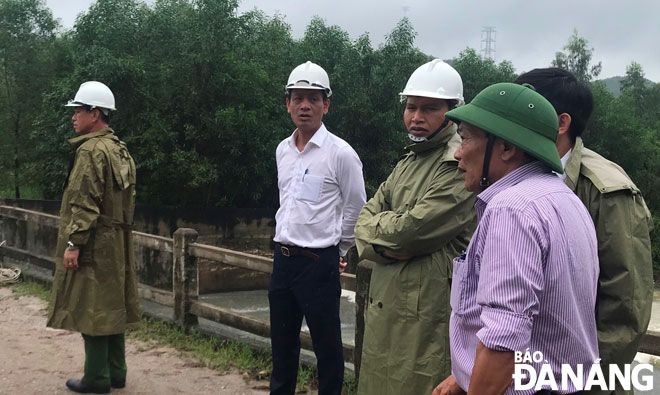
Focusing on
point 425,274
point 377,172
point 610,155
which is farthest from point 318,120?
point 610,155

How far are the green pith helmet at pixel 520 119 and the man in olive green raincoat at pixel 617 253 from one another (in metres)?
0.43

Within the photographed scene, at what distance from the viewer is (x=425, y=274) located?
2.68m

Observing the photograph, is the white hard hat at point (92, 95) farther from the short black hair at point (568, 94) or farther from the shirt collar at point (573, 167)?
the shirt collar at point (573, 167)

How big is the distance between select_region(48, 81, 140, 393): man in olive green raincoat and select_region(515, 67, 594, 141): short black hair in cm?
284

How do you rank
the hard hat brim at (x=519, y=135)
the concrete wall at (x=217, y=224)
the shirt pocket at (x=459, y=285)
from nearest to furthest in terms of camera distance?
the hard hat brim at (x=519, y=135)
the shirt pocket at (x=459, y=285)
the concrete wall at (x=217, y=224)

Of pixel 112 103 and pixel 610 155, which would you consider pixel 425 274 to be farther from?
pixel 610 155

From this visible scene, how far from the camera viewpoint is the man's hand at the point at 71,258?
13.0ft

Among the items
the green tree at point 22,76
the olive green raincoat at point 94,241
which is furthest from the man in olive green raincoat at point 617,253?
the green tree at point 22,76

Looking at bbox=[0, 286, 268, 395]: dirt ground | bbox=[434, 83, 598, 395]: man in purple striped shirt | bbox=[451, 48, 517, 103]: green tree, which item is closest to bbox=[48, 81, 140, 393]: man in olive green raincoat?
bbox=[0, 286, 268, 395]: dirt ground

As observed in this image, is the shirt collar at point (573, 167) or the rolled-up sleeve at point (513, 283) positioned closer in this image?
the rolled-up sleeve at point (513, 283)

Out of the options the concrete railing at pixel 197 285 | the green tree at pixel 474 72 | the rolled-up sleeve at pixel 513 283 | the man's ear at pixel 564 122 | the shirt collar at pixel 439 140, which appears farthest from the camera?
the green tree at pixel 474 72

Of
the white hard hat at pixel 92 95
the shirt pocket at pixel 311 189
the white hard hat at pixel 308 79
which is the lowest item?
the shirt pocket at pixel 311 189

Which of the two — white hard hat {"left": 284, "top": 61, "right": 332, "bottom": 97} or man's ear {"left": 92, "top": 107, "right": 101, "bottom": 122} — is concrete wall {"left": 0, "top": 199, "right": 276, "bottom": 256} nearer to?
man's ear {"left": 92, "top": 107, "right": 101, "bottom": 122}

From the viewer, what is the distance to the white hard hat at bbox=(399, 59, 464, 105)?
2.95 metres
